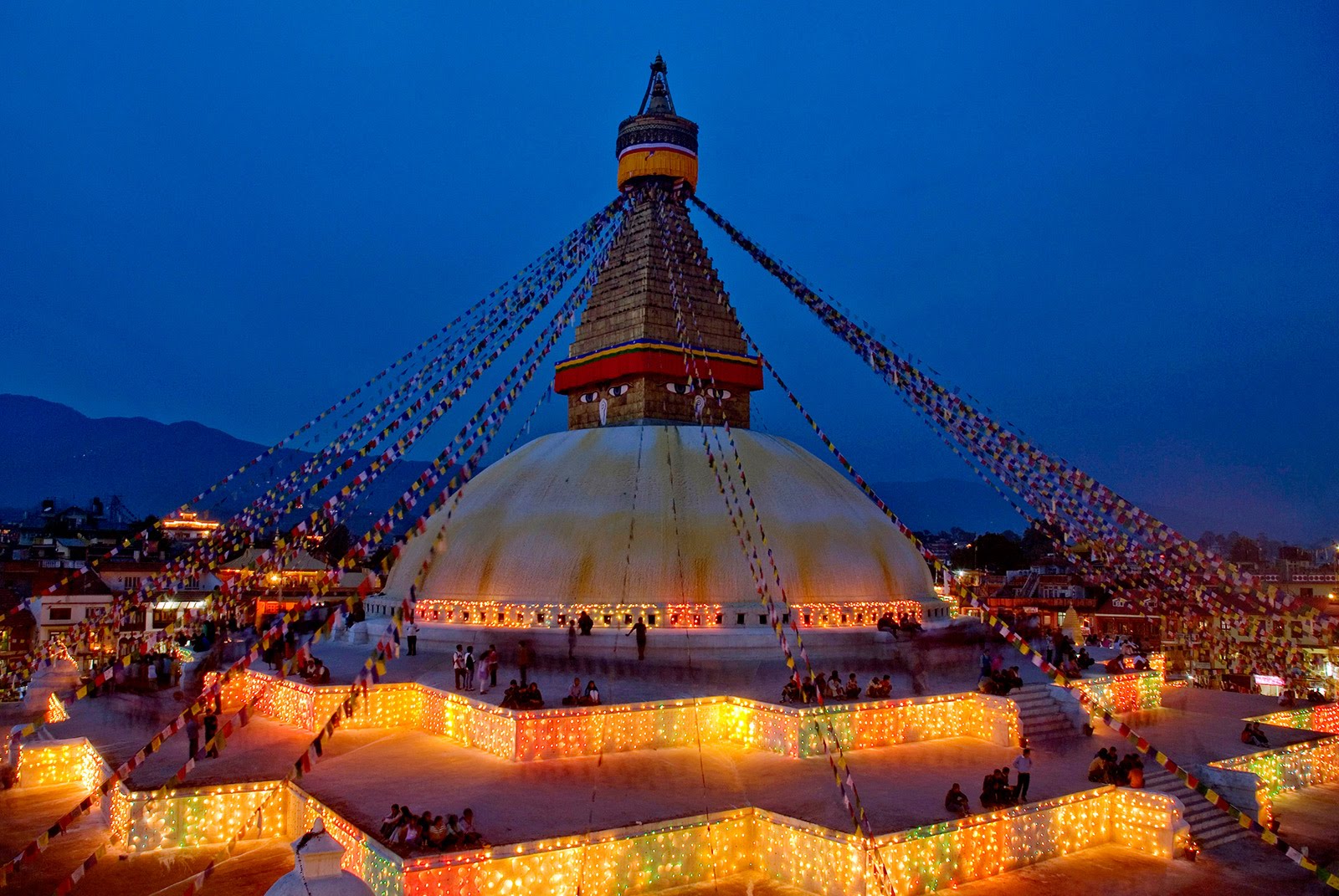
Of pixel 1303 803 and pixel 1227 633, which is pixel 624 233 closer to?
pixel 1303 803

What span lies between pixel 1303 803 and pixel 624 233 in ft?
49.6

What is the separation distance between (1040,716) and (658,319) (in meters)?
10.1

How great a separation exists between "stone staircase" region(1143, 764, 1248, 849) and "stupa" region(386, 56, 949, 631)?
17.3ft

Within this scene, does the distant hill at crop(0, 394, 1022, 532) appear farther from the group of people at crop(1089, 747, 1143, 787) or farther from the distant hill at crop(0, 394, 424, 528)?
the group of people at crop(1089, 747, 1143, 787)

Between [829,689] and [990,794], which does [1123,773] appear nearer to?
[990,794]

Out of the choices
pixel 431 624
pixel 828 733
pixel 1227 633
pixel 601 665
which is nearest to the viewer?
pixel 828 733

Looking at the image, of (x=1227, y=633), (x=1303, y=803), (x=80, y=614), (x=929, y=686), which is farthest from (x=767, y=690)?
(x=80, y=614)

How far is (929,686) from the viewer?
12.1m

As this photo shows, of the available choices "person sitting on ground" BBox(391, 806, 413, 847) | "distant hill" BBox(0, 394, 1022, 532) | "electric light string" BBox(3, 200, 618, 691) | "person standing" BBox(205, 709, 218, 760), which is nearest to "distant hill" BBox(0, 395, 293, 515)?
"distant hill" BBox(0, 394, 1022, 532)

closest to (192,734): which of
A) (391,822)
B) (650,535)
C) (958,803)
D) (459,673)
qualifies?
(459,673)

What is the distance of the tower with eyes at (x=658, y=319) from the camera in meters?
17.6

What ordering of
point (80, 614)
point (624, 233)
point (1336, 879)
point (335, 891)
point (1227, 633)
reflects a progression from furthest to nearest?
point (80, 614) < point (1227, 633) < point (624, 233) < point (1336, 879) < point (335, 891)

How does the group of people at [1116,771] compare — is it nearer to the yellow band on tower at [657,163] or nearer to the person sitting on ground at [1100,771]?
the person sitting on ground at [1100,771]

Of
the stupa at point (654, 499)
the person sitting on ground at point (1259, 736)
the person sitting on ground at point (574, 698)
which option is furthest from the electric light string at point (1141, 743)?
the person sitting on ground at point (574, 698)
